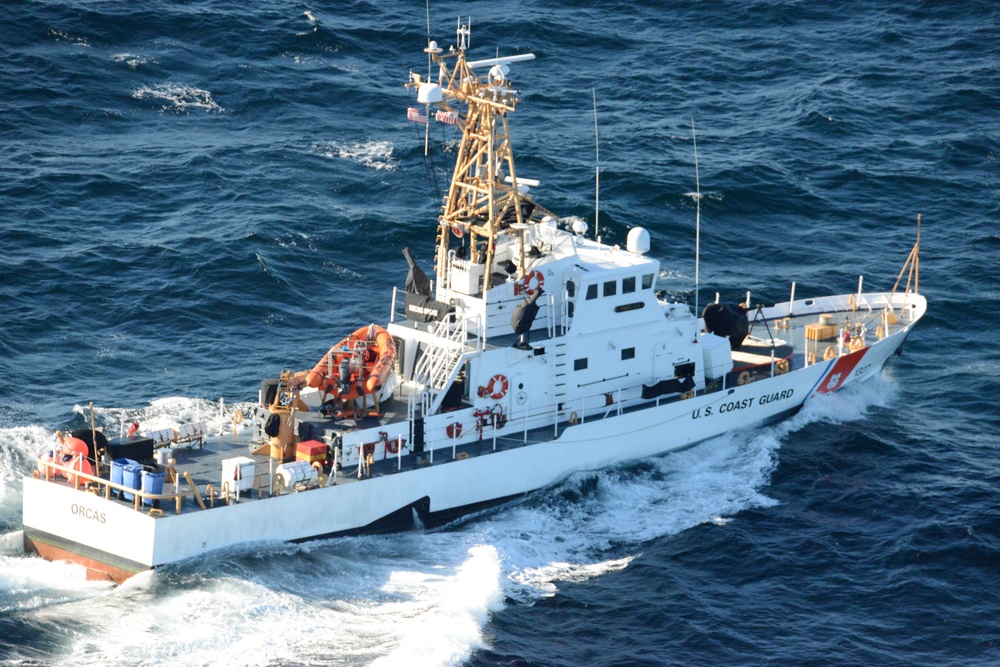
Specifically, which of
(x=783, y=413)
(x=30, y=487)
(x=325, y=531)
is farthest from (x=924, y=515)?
(x=30, y=487)

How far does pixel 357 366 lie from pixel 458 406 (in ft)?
9.22

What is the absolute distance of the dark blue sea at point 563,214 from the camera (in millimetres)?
30375

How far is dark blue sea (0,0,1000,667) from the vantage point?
30.4m

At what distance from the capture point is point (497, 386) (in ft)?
118

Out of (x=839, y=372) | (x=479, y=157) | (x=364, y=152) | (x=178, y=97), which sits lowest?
(x=839, y=372)

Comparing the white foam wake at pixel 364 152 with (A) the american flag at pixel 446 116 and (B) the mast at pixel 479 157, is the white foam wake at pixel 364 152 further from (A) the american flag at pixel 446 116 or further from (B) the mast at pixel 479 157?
(A) the american flag at pixel 446 116

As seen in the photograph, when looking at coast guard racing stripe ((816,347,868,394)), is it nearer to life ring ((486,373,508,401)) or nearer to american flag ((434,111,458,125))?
life ring ((486,373,508,401))

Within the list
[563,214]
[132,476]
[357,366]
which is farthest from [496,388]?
[563,214]

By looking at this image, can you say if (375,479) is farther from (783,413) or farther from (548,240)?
(783,413)

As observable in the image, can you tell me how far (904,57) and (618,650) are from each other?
42.0 m

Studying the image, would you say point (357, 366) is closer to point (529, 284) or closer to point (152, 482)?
point (529, 284)

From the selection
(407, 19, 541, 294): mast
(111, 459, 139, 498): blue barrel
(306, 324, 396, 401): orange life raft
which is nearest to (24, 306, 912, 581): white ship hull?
(111, 459, 139, 498): blue barrel

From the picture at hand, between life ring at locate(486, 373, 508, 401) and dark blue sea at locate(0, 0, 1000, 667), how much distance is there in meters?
2.75

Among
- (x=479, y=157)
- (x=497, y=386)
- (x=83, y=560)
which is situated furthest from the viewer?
(x=479, y=157)
